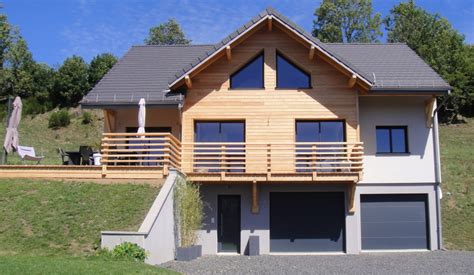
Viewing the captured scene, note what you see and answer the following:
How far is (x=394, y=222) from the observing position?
19.9 meters

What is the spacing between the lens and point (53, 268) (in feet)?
32.6

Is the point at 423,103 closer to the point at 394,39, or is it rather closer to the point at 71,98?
the point at 394,39

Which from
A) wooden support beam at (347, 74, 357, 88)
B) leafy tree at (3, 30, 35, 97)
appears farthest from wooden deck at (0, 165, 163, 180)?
leafy tree at (3, 30, 35, 97)

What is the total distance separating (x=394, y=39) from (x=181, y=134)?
33597 millimetres

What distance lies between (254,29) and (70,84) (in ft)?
96.8

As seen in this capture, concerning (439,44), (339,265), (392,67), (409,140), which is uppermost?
(439,44)

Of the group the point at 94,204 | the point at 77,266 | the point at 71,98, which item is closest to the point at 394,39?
the point at 71,98

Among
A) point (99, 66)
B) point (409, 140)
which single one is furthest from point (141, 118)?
point (99, 66)

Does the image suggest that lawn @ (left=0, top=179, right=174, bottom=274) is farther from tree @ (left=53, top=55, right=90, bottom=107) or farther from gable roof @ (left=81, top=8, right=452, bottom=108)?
tree @ (left=53, top=55, right=90, bottom=107)

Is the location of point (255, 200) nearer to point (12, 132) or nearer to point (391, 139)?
point (391, 139)

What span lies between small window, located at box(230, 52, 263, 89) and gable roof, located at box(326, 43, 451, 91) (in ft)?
13.2

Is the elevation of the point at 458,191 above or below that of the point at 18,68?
below

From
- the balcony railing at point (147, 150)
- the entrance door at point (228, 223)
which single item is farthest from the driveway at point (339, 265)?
the balcony railing at point (147, 150)

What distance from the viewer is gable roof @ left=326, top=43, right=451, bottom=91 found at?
19.6 metres
